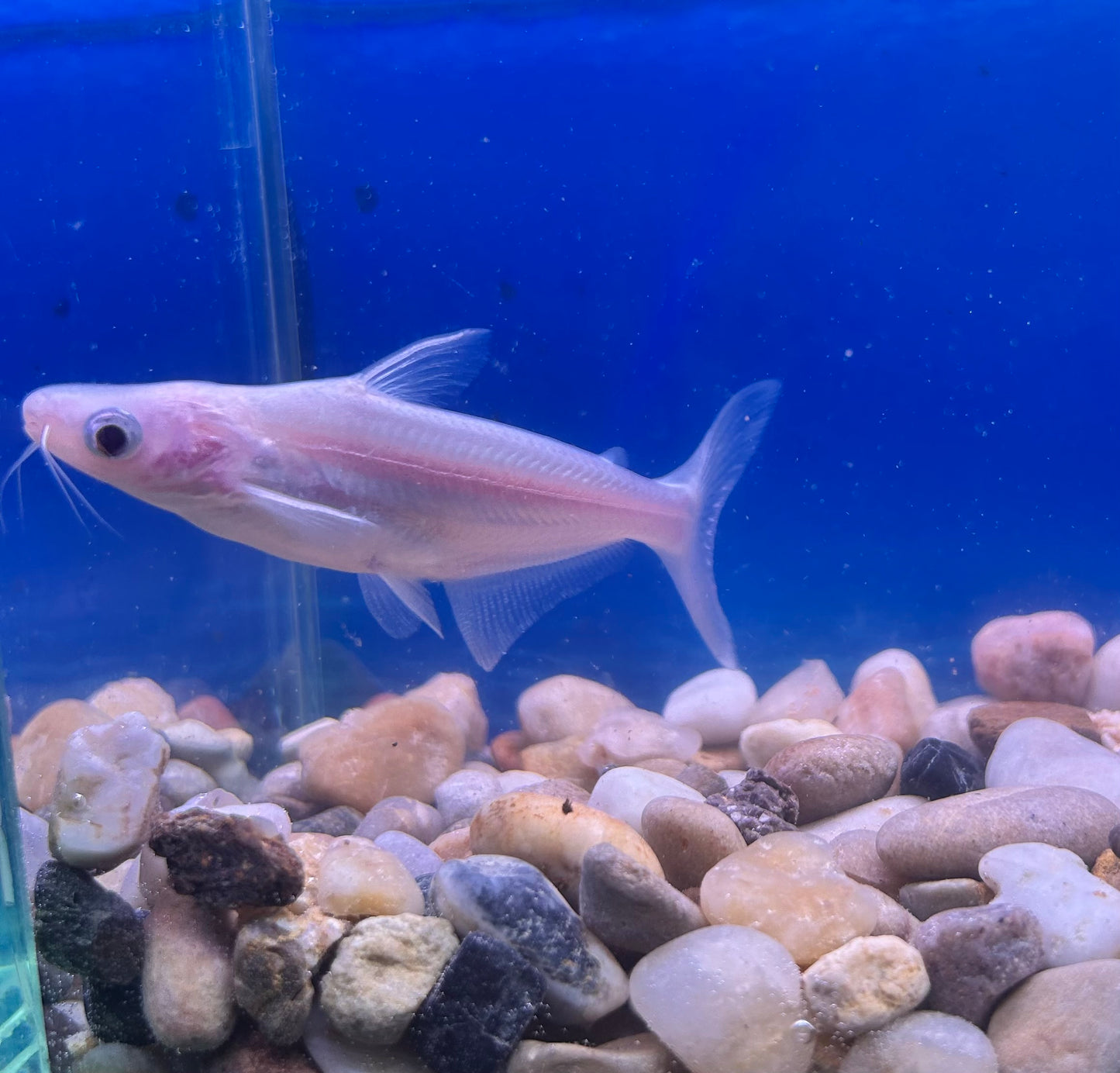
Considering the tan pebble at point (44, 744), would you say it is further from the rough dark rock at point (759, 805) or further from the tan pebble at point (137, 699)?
the rough dark rock at point (759, 805)

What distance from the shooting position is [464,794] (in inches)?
131

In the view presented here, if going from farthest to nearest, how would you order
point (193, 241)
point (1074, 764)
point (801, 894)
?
point (193, 241)
point (1074, 764)
point (801, 894)

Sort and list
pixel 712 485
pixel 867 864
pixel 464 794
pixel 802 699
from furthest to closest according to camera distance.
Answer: pixel 802 699, pixel 712 485, pixel 464 794, pixel 867 864

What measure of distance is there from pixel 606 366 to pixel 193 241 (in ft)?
7.25

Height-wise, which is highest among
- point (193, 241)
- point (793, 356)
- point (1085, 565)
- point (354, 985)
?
point (193, 241)

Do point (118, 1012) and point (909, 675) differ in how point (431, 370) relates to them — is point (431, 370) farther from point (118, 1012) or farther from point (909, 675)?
point (909, 675)

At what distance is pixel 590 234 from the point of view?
193 inches

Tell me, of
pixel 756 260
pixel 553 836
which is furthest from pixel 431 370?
pixel 756 260

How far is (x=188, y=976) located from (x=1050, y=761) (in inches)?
108

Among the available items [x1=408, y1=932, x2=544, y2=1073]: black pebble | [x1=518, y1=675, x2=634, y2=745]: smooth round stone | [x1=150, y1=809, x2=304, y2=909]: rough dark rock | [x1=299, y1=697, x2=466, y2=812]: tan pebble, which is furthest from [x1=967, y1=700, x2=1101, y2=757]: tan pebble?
[x1=150, y1=809, x2=304, y2=909]: rough dark rock

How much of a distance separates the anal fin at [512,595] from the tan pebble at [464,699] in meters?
0.71

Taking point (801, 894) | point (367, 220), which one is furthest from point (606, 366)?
point (801, 894)

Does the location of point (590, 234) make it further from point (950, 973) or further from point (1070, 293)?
point (950, 973)

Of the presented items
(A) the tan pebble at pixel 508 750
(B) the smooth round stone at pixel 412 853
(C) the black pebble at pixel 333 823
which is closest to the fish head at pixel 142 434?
(C) the black pebble at pixel 333 823
